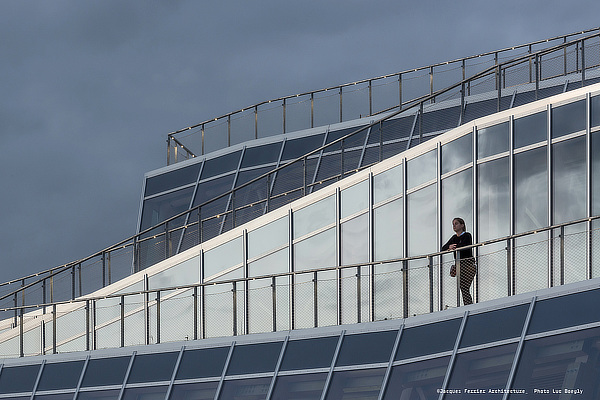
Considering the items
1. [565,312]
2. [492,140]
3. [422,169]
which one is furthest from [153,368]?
[565,312]

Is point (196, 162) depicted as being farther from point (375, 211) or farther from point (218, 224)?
point (375, 211)

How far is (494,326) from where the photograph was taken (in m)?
17.8

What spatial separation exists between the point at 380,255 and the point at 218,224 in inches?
236

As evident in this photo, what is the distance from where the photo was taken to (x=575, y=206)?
21.2m

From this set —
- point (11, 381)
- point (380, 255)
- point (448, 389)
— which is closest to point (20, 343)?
point (11, 381)

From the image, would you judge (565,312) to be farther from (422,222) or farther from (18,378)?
(18,378)

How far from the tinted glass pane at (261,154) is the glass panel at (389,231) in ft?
36.5

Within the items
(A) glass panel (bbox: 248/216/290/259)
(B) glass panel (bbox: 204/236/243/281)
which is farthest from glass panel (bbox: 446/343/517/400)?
(B) glass panel (bbox: 204/236/243/281)

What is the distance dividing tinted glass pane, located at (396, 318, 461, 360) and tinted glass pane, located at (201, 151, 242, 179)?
1732 cm

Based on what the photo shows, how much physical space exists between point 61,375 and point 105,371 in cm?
104

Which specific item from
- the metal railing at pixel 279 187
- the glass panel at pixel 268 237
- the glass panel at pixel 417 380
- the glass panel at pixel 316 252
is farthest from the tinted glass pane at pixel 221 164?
the glass panel at pixel 417 380

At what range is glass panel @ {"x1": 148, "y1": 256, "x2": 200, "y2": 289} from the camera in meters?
26.9

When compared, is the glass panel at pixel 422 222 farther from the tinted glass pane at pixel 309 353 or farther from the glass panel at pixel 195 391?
the glass panel at pixel 195 391

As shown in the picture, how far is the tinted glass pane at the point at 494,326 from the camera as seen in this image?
57.4 ft
